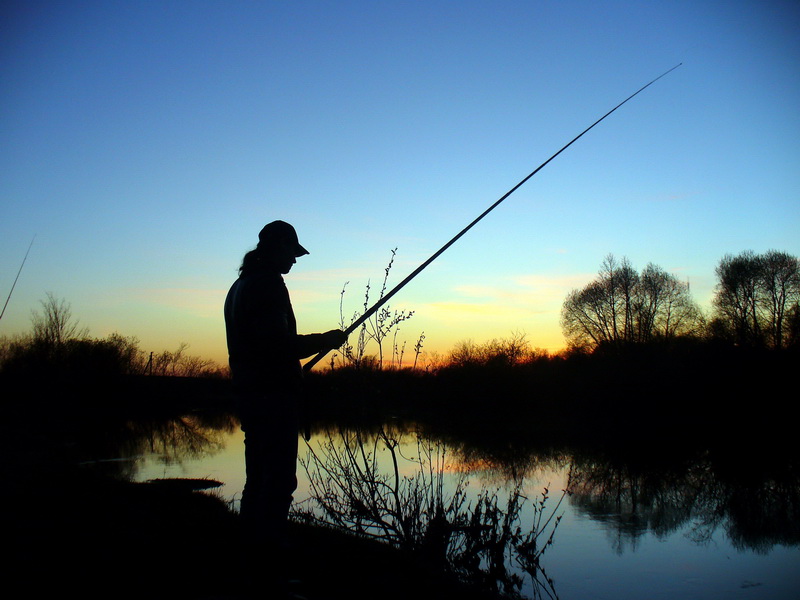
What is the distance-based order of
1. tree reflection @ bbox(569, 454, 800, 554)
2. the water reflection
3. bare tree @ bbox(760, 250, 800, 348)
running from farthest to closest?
bare tree @ bbox(760, 250, 800, 348) < the water reflection < tree reflection @ bbox(569, 454, 800, 554)

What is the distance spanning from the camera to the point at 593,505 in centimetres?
1058

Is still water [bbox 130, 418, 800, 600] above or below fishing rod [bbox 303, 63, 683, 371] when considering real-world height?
below

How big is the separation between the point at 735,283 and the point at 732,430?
13962 mm

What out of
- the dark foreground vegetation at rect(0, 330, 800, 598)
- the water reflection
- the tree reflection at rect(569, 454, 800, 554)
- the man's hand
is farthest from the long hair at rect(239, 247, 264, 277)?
the water reflection

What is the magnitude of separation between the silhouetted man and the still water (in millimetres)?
1642

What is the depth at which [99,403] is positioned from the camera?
135 feet

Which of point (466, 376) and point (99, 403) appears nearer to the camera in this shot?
point (466, 376)

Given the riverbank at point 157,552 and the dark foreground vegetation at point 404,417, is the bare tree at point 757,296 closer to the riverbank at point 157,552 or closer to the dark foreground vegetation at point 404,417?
the dark foreground vegetation at point 404,417

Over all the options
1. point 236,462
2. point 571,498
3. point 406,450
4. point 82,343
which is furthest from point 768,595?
point 82,343

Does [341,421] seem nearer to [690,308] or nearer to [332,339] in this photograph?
[332,339]

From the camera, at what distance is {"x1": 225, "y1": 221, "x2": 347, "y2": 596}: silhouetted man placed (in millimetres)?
3068

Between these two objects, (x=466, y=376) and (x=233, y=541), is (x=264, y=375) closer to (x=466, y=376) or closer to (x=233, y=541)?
(x=233, y=541)

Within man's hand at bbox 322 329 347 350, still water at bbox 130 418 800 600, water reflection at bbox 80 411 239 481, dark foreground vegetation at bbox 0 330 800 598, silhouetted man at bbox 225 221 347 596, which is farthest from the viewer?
water reflection at bbox 80 411 239 481

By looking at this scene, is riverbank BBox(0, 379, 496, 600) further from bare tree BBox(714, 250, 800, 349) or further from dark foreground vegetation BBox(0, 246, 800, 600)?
bare tree BBox(714, 250, 800, 349)
